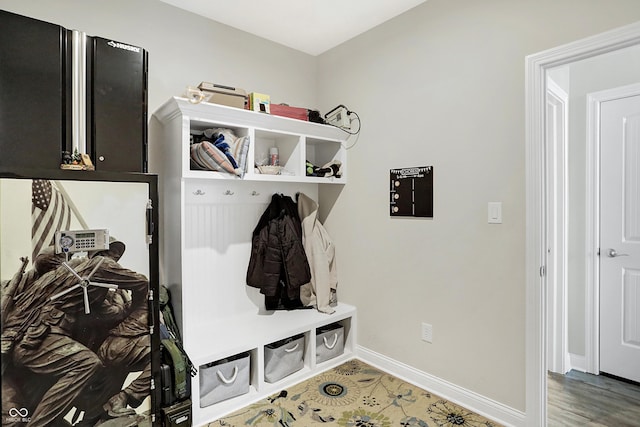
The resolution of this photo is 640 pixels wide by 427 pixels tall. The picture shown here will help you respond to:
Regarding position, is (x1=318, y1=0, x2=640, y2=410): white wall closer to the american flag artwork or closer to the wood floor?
the wood floor

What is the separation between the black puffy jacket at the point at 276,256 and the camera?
2639mm

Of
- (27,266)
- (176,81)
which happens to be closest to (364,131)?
(176,81)

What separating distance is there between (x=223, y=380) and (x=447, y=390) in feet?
4.77

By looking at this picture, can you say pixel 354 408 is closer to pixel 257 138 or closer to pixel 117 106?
pixel 257 138

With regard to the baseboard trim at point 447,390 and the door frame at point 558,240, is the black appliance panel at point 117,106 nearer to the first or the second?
the baseboard trim at point 447,390

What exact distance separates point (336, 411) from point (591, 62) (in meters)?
3.18

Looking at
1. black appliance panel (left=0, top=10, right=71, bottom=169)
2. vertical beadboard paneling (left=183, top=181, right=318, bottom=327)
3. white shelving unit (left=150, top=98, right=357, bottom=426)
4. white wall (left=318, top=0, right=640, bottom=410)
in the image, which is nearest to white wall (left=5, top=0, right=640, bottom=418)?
white wall (left=318, top=0, right=640, bottom=410)

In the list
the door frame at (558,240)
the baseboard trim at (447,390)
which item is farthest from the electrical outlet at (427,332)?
the door frame at (558,240)

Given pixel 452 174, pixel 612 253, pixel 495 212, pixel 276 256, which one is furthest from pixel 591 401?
pixel 276 256

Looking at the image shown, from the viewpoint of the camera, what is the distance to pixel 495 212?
6.79 feet

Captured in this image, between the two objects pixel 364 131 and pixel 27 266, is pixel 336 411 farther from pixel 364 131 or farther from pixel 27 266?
pixel 364 131

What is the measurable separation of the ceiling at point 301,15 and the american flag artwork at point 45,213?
1620mm

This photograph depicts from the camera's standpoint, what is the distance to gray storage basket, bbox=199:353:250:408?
2114 millimetres

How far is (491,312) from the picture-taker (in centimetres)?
210
